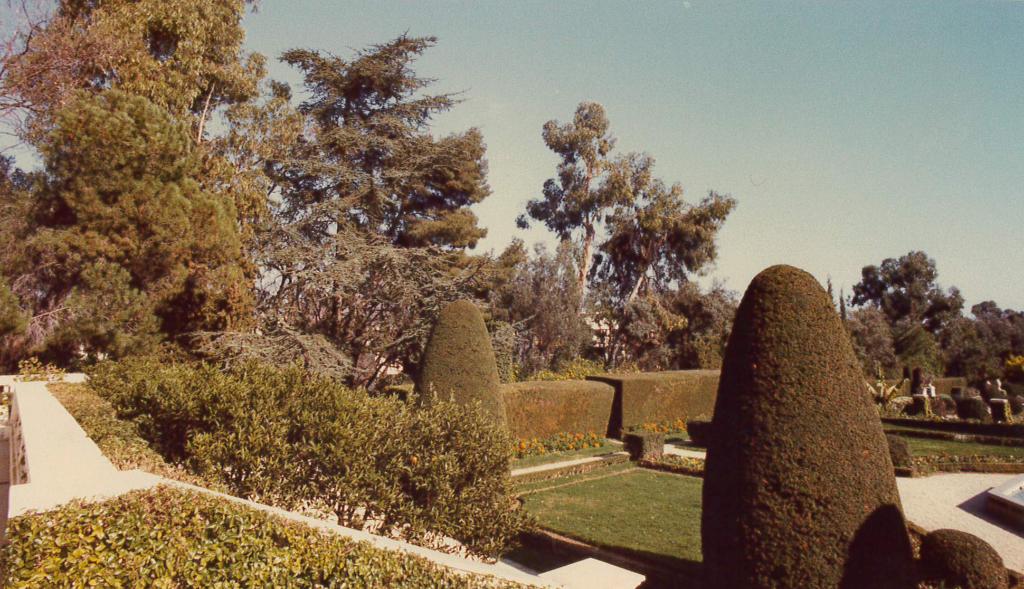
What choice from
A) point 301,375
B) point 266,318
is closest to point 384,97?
point 266,318

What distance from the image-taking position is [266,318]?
1706 centimetres

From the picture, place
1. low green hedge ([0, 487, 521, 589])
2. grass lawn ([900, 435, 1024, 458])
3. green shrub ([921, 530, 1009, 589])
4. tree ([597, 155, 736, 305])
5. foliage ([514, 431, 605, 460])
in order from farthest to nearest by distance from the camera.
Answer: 1. tree ([597, 155, 736, 305])
2. grass lawn ([900, 435, 1024, 458])
3. foliage ([514, 431, 605, 460])
4. green shrub ([921, 530, 1009, 589])
5. low green hedge ([0, 487, 521, 589])

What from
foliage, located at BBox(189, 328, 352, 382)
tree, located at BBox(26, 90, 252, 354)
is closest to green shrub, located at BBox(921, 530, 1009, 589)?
foliage, located at BBox(189, 328, 352, 382)

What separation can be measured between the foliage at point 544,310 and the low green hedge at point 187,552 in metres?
22.3

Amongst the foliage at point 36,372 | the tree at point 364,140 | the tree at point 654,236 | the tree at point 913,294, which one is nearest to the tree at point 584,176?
the tree at point 654,236

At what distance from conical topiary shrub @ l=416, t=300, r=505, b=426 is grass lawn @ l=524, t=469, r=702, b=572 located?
185 centimetres

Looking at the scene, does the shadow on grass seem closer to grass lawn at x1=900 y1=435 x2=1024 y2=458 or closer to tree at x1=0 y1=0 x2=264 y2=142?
grass lawn at x1=900 y1=435 x2=1024 y2=458

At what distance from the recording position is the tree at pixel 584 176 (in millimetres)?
32625

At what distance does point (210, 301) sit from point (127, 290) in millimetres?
2139

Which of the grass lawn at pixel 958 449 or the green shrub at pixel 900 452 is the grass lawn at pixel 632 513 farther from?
the grass lawn at pixel 958 449

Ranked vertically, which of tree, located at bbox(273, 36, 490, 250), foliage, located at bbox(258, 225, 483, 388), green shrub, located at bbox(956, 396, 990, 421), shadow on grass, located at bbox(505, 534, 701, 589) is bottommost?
shadow on grass, located at bbox(505, 534, 701, 589)

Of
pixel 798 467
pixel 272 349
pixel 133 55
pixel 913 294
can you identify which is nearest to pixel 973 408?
pixel 798 467

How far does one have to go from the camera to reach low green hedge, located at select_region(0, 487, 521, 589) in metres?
3.09

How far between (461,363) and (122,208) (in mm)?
8934
